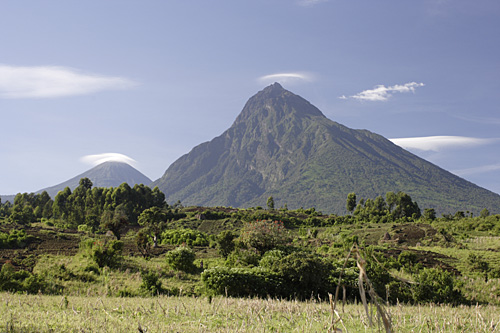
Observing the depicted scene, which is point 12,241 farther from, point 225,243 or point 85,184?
point 85,184

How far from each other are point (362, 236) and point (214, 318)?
36040 millimetres

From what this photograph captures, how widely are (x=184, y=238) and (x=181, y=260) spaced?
13955 mm

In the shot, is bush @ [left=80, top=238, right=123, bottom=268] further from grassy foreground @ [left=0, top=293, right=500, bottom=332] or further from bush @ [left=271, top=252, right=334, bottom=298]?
grassy foreground @ [left=0, top=293, right=500, bottom=332]

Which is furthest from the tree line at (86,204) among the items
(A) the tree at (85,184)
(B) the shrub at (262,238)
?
(B) the shrub at (262,238)

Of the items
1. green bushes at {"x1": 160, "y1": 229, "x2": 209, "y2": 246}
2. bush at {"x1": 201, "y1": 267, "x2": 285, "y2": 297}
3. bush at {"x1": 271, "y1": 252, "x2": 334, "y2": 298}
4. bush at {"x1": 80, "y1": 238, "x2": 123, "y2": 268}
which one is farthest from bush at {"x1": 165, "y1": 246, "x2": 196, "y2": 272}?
green bushes at {"x1": 160, "y1": 229, "x2": 209, "y2": 246}

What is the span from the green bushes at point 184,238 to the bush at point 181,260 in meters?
11.8

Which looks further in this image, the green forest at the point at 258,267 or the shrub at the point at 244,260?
the shrub at the point at 244,260

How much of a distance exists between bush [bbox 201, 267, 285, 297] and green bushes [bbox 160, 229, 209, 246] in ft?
57.8

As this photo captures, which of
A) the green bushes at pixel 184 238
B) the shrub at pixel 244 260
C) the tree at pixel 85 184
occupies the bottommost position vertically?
the green bushes at pixel 184 238

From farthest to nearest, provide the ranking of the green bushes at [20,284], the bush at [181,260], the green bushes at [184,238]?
the green bushes at [184,238]
the bush at [181,260]
the green bushes at [20,284]

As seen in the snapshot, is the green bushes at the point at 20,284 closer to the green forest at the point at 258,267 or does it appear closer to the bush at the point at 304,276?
the green forest at the point at 258,267

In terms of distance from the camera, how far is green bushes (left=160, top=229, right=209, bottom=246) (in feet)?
97.9

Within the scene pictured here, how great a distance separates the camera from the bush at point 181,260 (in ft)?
57.3

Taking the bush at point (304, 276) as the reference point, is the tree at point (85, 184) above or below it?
above
